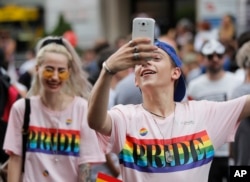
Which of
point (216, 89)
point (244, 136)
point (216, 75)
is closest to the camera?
point (244, 136)

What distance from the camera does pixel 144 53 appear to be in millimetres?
3779

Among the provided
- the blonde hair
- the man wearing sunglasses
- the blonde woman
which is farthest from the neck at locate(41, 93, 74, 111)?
the man wearing sunglasses

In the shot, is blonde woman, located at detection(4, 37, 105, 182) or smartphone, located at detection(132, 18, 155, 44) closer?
smartphone, located at detection(132, 18, 155, 44)

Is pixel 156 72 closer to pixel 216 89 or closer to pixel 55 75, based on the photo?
pixel 55 75

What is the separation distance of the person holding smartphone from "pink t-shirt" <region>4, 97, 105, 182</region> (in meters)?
1.30

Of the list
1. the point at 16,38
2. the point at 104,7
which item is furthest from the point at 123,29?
the point at 16,38

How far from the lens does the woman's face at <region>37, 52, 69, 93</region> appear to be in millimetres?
5816

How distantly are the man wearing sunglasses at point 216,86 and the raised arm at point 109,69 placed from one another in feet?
13.9

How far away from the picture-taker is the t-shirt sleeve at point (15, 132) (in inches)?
224

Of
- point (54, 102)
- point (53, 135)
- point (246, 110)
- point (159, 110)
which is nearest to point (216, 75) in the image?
point (54, 102)

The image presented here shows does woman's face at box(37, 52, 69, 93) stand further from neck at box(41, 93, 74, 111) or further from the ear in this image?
the ear

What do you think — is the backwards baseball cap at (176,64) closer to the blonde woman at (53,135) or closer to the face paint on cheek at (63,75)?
the blonde woman at (53,135)

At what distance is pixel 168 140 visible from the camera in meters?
4.30

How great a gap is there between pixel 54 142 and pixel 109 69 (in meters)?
1.87
